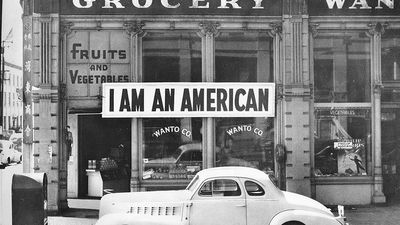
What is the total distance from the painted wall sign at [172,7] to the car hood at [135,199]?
3.34 m

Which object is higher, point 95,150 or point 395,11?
point 395,11

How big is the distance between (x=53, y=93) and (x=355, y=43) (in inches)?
217

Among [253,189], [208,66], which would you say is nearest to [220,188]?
[253,189]

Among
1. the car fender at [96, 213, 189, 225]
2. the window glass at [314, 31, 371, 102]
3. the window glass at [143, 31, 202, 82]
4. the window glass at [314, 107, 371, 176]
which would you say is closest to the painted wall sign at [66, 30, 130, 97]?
the window glass at [143, 31, 202, 82]

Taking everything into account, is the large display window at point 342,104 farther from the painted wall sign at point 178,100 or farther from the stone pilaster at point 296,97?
the painted wall sign at point 178,100

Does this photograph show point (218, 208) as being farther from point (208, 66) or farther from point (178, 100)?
point (208, 66)

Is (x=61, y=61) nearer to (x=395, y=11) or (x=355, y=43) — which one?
(x=355, y=43)

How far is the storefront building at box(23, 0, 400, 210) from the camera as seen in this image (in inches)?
331

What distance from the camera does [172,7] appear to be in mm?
8500

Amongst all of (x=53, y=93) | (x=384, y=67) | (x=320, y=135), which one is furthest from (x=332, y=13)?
(x=53, y=93)

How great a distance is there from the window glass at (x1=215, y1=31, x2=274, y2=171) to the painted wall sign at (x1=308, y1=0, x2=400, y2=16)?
1.13 m

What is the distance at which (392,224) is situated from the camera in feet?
25.8

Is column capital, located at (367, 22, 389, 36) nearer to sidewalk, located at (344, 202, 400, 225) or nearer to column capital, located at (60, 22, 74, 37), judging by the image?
sidewalk, located at (344, 202, 400, 225)

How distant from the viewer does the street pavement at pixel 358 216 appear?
8000 millimetres
